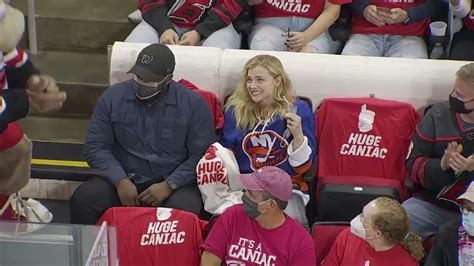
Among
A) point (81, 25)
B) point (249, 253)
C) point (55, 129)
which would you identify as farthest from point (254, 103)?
point (81, 25)

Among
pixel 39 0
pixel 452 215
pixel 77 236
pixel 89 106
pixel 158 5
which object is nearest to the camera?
pixel 77 236

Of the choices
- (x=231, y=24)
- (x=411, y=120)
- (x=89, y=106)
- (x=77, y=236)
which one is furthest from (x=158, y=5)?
(x=77, y=236)

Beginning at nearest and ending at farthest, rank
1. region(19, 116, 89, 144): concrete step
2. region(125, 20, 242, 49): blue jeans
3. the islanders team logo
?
the islanders team logo → region(125, 20, 242, 49): blue jeans → region(19, 116, 89, 144): concrete step

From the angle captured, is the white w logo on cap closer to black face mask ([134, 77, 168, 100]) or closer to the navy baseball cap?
the navy baseball cap

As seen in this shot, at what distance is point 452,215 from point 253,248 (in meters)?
1.11

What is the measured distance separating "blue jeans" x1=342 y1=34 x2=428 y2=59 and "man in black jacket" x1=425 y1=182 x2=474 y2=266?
145 cm

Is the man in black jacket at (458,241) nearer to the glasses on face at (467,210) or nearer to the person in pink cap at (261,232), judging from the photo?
the glasses on face at (467,210)

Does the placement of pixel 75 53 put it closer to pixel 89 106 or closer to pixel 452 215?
pixel 89 106

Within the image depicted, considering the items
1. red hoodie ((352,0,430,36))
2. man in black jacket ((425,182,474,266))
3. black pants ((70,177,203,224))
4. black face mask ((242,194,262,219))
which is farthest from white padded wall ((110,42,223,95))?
man in black jacket ((425,182,474,266))

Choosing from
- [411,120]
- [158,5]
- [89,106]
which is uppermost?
[158,5]

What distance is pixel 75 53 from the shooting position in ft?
20.7

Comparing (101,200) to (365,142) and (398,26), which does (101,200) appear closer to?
(365,142)

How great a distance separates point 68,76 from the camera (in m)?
6.04

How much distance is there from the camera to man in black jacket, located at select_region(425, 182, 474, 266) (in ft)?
13.4
